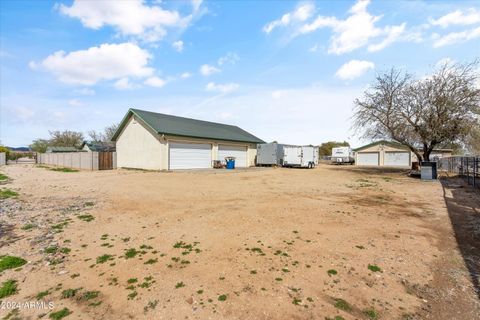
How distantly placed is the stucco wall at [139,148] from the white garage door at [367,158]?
37.1 meters

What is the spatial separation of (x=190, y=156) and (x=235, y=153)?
23.3ft

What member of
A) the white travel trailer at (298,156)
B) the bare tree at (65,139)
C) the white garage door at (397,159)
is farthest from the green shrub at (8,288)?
the bare tree at (65,139)

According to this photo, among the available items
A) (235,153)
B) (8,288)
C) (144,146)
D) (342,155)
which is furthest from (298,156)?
(8,288)

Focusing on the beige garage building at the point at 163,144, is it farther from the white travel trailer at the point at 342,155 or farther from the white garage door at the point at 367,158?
the white garage door at the point at 367,158

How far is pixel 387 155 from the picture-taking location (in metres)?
41.6

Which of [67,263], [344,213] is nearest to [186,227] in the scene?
[67,263]

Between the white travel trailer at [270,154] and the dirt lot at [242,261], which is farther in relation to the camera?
the white travel trailer at [270,154]

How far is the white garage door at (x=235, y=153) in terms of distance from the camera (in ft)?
89.2

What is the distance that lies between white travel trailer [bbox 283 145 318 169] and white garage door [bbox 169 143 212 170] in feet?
30.9

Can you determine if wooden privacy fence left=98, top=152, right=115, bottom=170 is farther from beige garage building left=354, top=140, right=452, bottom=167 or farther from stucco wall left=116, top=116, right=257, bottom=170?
beige garage building left=354, top=140, right=452, bottom=167

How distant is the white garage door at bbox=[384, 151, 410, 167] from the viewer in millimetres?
40244

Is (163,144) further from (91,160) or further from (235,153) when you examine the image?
(235,153)

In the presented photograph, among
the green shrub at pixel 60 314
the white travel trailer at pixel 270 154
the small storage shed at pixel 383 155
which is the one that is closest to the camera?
the green shrub at pixel 60 314

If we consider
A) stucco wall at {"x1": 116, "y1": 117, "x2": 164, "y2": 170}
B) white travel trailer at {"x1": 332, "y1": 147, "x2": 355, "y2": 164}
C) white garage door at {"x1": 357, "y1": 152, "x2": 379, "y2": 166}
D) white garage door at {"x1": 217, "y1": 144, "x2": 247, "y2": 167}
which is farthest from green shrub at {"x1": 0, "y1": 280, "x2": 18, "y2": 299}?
white garage door at {"x1": 357, "y1": 152, "x2": 379, "y2": 166}
